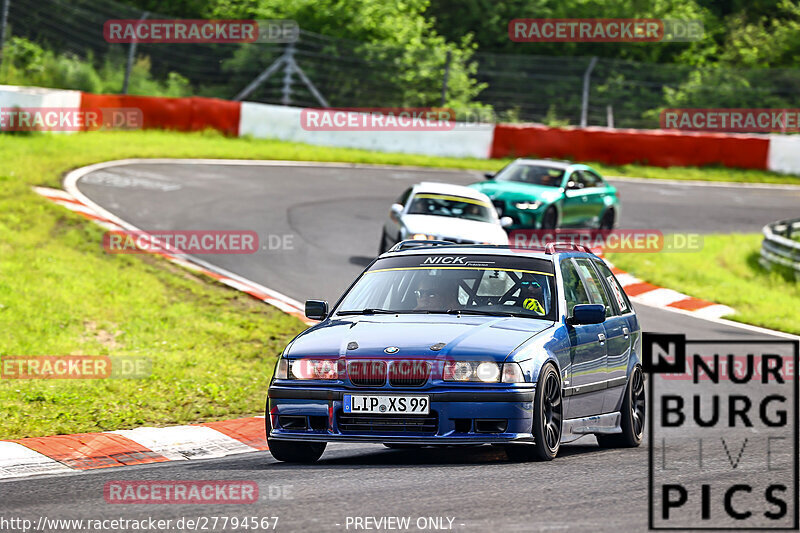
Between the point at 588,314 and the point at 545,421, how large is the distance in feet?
3.17

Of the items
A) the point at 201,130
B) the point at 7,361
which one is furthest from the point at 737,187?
the point at 7,361

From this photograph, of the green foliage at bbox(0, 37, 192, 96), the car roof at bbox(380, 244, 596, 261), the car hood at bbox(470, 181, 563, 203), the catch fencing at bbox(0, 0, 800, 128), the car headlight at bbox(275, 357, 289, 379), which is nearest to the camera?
the car headlight at bbox(275, 357, 289, 379)

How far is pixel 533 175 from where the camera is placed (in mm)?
22453

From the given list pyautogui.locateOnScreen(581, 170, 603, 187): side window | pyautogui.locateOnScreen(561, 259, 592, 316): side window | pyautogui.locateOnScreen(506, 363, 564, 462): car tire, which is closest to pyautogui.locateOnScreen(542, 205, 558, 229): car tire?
pyautogui.locateOnScreen(581, 170, 603, 187): side window

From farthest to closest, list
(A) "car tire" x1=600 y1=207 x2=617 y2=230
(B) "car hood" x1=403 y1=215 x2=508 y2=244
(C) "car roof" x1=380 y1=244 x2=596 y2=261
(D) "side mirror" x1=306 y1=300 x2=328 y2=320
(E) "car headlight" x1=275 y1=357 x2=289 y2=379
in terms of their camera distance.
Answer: (A) "car tire" x1=600 y1=207 x2=617 y2=230, (B) "car hood" x1=403 y1=215 x2=508 y2=244, (C) "car roof" x1=380 y1=244 x2=596 y2=261, (D) "side mirror" x1=306 y1=300 x2=328 y2=320, (E) "car headlight" x1=275 y1=357 x2=289 y2=379

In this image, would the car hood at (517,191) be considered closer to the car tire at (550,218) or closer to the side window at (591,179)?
→ the car tire at (550,218)

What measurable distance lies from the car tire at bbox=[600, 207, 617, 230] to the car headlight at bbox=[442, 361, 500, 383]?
16497 mm

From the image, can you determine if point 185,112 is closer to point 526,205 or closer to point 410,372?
point 526,205

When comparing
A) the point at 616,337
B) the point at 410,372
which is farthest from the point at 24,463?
the point at 616,337

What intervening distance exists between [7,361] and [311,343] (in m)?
4.49

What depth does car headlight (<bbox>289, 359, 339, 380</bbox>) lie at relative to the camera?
755 cm

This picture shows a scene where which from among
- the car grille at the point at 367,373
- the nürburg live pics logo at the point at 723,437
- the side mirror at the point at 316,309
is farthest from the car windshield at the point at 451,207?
the car grille at the point at 367,373

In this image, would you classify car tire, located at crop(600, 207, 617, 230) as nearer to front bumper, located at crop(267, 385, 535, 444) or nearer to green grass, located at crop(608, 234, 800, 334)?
green grass, located at crop(608, 234, 800, 334)

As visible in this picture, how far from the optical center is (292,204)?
22.8m
